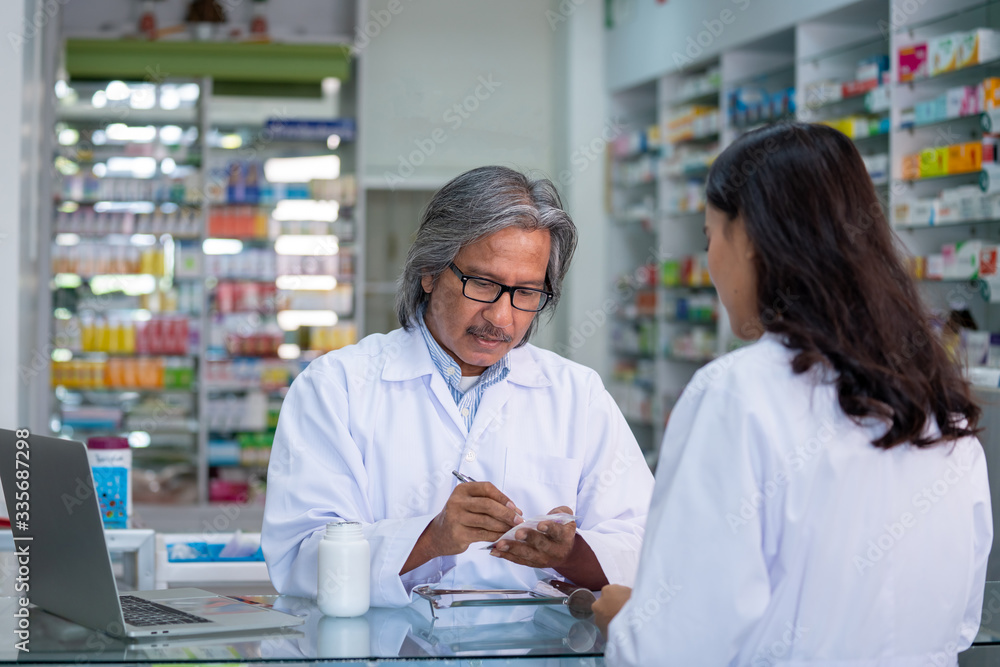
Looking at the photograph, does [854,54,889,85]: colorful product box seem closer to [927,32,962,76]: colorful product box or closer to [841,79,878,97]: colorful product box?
[841,79,878,97]: colorful product box

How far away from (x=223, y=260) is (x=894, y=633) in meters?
5.89

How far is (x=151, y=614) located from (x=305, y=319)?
532 cm

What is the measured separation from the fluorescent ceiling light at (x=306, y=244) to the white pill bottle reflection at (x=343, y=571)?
17.3 feet

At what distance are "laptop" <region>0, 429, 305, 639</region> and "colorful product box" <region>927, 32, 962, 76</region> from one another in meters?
3.96

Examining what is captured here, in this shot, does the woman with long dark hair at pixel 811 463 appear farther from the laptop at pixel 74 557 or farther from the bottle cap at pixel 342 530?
the laptop at pixel 74 557

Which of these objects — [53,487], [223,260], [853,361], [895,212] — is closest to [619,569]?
[853,361]

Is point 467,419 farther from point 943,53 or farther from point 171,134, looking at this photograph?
point 171,134

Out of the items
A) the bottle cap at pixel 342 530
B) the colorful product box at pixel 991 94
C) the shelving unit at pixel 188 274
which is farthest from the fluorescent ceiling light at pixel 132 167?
the bottle cap at pixel 342 530

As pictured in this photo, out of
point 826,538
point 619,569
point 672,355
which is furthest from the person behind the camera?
point 672,355

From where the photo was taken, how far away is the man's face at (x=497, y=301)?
80.6 inches

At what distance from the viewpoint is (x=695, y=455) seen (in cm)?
120

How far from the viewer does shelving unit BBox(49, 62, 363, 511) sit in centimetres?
652

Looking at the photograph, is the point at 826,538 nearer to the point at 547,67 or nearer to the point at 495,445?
the point at 495,445

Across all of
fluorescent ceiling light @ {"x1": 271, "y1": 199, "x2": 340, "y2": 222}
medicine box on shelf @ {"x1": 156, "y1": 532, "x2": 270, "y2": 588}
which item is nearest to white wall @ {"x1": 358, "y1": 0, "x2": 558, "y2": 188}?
fluorescent ceiling light @ {"x1": 271, "y1": 199, "x2": 340, "y2": 222}
